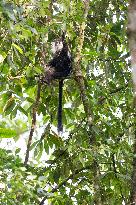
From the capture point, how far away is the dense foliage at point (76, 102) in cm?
196

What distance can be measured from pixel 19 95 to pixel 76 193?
706 millimetres

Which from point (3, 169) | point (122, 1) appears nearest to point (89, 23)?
point (122, 1)

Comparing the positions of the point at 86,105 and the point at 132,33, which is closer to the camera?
the point at 132,33

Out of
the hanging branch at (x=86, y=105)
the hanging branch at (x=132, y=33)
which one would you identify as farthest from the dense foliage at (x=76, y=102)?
the hanging branch at (x=132, y=33)

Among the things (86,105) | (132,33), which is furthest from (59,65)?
(132,33)

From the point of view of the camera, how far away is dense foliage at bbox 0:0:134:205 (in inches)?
77.1

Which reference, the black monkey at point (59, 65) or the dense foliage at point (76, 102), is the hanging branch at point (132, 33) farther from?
the black monkey at point (59, 65)

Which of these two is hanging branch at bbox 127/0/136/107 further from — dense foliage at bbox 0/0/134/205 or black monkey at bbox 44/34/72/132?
black monkey at bbox 44/34/72/132

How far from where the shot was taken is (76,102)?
2.49 metres

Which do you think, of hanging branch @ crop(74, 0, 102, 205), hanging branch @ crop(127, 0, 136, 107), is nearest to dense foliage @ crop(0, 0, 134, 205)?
hanging branch @ crop(74, 0, 102, 205)

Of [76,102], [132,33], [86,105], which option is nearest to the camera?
[132,33]

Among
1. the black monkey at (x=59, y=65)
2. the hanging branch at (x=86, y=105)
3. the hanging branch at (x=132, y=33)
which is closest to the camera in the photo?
the hanging branch at (x=132, y=33)

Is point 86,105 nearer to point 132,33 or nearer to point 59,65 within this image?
point 59,65

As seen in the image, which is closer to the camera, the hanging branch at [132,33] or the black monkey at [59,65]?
the hanging branch at [132,33]
